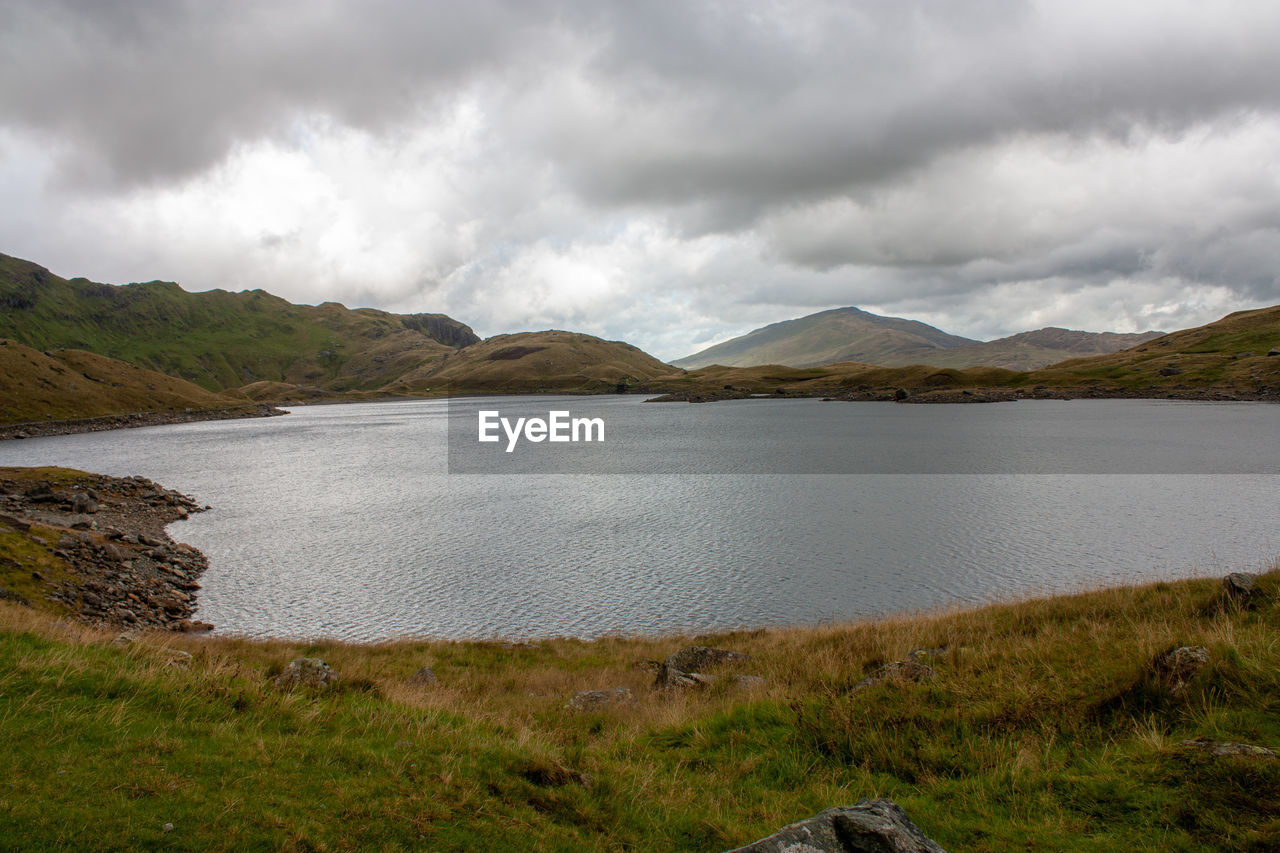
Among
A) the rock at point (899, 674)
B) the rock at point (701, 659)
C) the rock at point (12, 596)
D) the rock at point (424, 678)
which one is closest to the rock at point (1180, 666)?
the rock at point (899, 674)

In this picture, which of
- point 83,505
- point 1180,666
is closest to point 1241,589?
point 1180,666

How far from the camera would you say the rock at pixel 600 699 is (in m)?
15.8

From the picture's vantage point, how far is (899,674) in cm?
1380

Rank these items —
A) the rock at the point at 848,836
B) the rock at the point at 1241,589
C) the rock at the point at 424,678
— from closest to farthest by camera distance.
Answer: the rock at the point at 848,836 → the rock at the point at 1241,589 → the rock at the point at 424,678

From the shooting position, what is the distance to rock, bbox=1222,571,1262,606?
15336mm

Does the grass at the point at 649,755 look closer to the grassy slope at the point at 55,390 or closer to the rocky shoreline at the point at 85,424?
the rocky shoreline at the point at 85,424

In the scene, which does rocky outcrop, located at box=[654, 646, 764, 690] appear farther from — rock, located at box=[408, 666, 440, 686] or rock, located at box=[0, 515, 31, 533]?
rock, located at box=[0, 515, 31, 533]

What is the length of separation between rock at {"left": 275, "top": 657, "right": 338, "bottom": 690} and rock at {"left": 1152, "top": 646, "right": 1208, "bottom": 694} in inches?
641

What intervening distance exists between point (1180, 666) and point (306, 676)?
17320 mm

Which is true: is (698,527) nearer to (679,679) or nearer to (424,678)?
(679,679)

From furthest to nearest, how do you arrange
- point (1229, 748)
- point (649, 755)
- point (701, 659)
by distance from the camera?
point (701, 659) < point (649, 755) < point (1229, 748)

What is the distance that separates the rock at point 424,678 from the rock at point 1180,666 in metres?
17.5

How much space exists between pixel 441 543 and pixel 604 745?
3555 cm

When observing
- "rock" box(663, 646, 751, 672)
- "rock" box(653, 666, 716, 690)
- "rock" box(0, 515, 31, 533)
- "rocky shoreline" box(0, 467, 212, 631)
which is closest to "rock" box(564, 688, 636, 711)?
"rock" box(653, 666, 716, 690)
